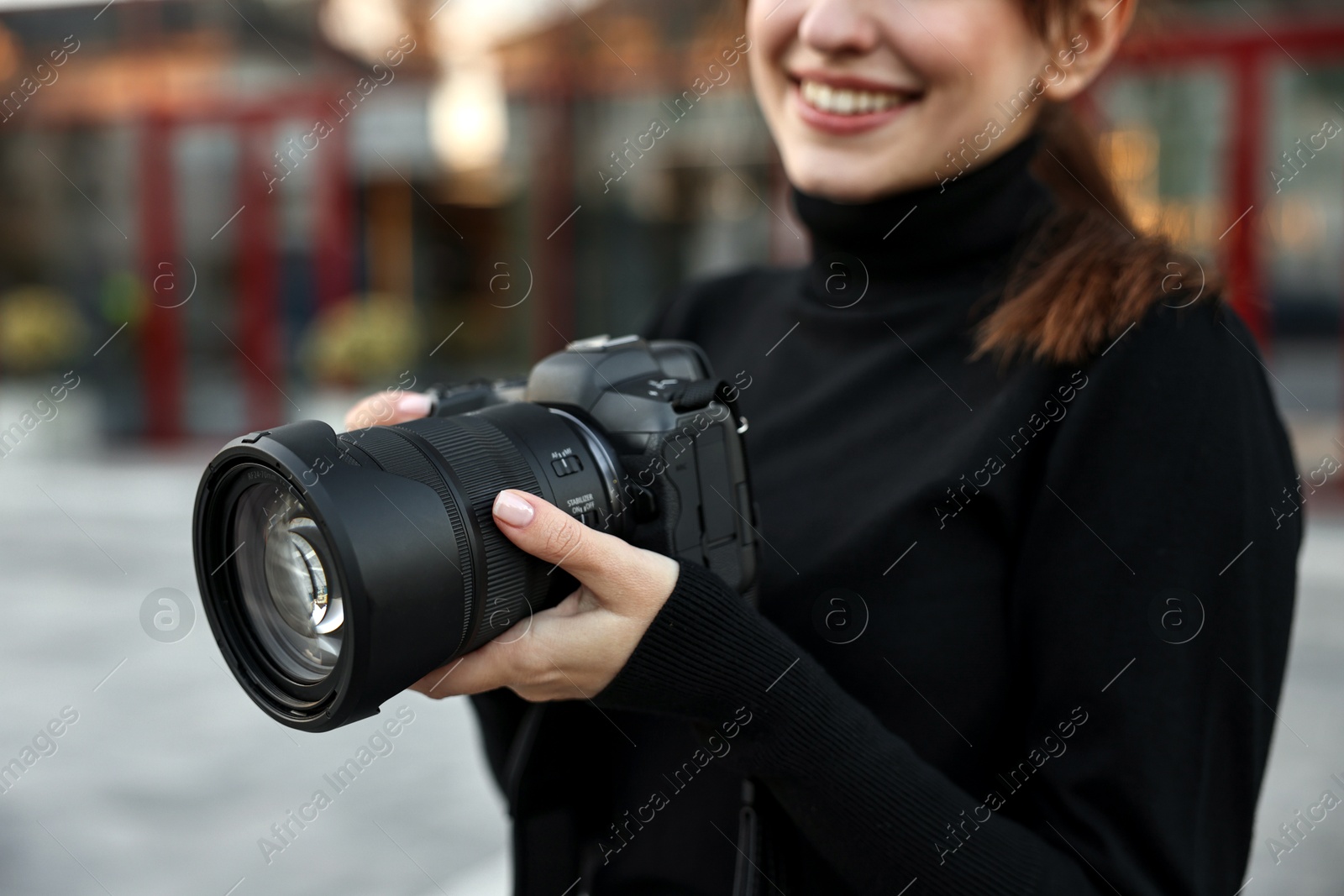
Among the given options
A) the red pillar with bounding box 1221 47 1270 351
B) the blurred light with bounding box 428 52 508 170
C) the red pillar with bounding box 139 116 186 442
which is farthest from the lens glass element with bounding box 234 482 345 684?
the red pillar with bounding box 139 116 186 442

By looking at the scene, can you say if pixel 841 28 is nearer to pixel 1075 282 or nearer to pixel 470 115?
pixel 1075 282

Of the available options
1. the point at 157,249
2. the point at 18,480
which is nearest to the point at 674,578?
the point at 18,480

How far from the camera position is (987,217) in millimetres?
971

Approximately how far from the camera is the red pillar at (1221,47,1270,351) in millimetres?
4578

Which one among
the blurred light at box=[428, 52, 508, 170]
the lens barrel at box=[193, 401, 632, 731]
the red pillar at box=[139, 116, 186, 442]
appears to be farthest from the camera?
the red pillar at box=[139, 116, 186, 442]

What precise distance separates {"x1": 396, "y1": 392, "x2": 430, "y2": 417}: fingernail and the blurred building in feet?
12.7

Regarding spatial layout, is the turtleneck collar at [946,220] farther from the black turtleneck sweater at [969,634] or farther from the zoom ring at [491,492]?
the zoom ring at [491,492]

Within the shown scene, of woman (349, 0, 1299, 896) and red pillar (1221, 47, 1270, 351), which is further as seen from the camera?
red pillar (1221, 47, 1270, 351)

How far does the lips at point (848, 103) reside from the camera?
926 mm

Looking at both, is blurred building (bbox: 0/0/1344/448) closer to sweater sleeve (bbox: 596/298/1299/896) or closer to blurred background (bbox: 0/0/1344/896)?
blurred background (bbox: 0/0/1344/896)

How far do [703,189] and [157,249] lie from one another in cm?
334

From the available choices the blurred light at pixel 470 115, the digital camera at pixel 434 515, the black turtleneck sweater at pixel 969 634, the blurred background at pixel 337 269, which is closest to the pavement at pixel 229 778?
the blurred background at pixel 337 269

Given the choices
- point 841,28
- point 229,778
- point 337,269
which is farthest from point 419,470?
point 337,269

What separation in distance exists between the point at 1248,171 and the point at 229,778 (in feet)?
14.4
